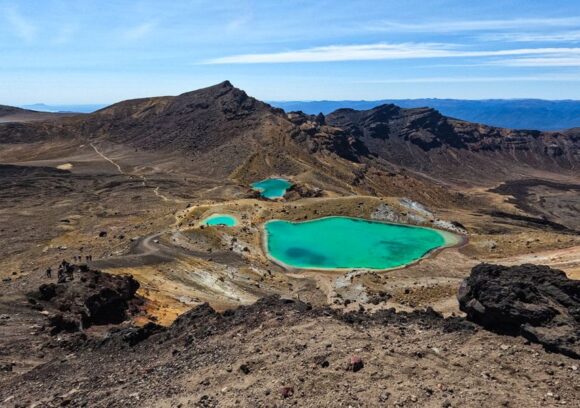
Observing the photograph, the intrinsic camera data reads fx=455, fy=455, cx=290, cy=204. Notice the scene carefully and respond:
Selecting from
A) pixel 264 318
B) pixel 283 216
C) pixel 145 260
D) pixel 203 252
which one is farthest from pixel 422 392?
pixel 283 216

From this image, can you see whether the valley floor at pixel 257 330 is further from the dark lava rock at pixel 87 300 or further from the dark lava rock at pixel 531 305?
the dark lava rock at pixel 87 300

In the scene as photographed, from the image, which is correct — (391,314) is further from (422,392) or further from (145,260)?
(145,260)

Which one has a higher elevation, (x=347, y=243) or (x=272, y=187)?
(x=272, y=187)

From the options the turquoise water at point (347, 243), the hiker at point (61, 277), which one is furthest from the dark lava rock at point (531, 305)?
the turquoise water at point (347, 243)

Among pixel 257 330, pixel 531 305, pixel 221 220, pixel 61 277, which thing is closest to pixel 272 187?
pixel 221 220

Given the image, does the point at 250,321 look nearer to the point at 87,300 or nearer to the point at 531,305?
the point at 531,305
